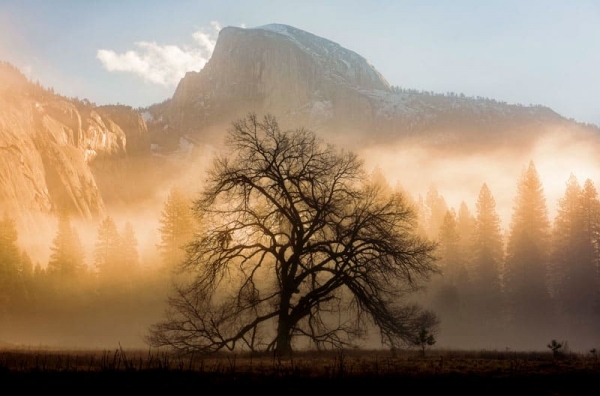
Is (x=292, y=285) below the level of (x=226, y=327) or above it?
above

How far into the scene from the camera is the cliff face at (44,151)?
329 feet

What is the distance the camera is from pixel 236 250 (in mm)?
19859

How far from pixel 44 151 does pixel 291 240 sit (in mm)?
124116

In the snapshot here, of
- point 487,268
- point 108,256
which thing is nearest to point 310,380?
point 108,256

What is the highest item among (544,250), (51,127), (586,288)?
(51,127)

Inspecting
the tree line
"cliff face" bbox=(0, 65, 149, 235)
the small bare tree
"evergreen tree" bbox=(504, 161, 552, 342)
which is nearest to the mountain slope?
"cliff face" bbox=(0, 65, 149, 235)

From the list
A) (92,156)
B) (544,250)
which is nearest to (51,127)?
(92,156)

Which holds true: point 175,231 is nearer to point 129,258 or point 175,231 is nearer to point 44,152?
point 129,258

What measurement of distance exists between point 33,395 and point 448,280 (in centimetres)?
5797

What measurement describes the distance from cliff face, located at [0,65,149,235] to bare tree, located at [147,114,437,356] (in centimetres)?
6681

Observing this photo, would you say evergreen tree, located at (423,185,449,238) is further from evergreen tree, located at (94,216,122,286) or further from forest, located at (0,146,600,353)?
evergreen tree, located at (94,216,122,286)

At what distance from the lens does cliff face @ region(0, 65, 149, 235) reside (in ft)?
329

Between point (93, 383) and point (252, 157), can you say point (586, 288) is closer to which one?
point (252, 157)

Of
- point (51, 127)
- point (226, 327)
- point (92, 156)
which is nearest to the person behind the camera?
point (226, 327)
